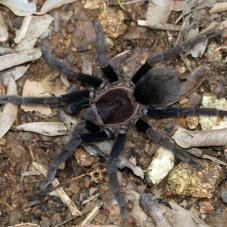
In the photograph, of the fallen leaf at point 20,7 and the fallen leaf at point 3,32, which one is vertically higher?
the fallen leaf at point 20,7

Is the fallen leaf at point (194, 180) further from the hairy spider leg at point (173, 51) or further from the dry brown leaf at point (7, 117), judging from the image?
the dry brown leaf at point (7, 117)

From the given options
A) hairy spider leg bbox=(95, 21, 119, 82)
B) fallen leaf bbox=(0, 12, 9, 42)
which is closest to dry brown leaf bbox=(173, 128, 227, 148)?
hairy spider leg bbox=(95, 21, 119, 82)

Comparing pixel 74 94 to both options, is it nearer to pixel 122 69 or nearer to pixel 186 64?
pixel 122 69

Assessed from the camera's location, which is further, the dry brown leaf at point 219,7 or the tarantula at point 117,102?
the dry brown leaf at point 219,7

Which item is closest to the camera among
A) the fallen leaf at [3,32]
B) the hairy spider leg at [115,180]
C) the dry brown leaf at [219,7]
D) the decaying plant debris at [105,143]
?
the hairy spider leg at [115,180]

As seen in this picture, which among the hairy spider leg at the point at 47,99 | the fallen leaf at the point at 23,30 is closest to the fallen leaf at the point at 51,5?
the fallen leaf at the point at 23,30

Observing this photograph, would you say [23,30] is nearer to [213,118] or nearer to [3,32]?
[3,32]

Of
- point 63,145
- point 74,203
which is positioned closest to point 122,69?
point 63,145

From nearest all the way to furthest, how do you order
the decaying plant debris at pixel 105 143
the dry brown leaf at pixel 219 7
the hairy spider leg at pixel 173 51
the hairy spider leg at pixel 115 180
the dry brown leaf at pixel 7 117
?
1. the hairy spider leg at pixel 115 180
2. the decaying plant debris at pixel 105 143
3. the hairy spider leg at pixel 173 51
4. the dry brown leaf at pixel 7 117
5. the dry brown leaf at pixel 219 7
